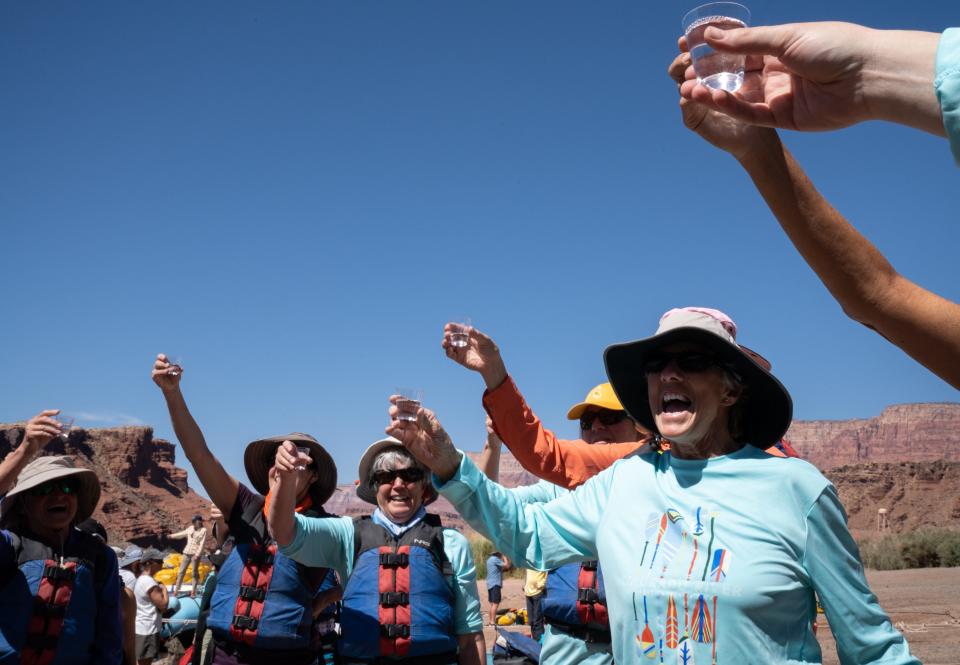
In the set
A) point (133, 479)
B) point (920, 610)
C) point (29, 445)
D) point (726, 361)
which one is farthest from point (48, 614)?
point (133, 479)

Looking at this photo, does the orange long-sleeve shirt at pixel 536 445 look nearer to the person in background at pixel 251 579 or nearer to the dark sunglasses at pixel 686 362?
the dark sunglasses at pixel 686 362

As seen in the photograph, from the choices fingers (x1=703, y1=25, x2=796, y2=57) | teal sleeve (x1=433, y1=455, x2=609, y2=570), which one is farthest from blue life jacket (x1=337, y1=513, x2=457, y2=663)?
fingers (x1=703, y1=25, x2=796, y2=57)

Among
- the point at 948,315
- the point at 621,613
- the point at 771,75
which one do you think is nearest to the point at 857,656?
the point at 621,613

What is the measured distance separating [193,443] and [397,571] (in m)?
→ 1.71

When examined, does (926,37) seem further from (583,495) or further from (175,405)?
(175,405)

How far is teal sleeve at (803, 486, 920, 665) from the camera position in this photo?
2.60 m

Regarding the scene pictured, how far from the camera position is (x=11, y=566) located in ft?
17.0

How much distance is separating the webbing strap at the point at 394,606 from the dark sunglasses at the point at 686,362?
2.47 m

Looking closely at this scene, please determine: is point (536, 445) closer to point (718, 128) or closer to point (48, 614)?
point (718, 128)

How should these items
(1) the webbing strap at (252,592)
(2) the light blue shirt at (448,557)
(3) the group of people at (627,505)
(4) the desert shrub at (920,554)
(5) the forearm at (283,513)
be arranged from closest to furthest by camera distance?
(3) the group of people at (627,505)
(5) the forearm at (283,513)
(2) the light blue shirt at (448,557)
(1) the webbing strap at (252,592)
(4) the desert shrub at (920,554)

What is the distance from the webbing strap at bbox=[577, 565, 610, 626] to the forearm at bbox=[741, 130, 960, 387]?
11.6 feet

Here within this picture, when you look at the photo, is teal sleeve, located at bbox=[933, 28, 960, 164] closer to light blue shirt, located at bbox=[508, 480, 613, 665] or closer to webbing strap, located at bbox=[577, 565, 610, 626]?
light blue shirt, located at bbox=[508, 480, 613, 665]

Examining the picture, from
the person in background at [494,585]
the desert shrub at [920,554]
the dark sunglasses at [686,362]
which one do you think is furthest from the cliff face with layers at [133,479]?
the dark sunglasses at [686,362]

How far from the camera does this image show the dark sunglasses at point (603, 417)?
18.8 ft
